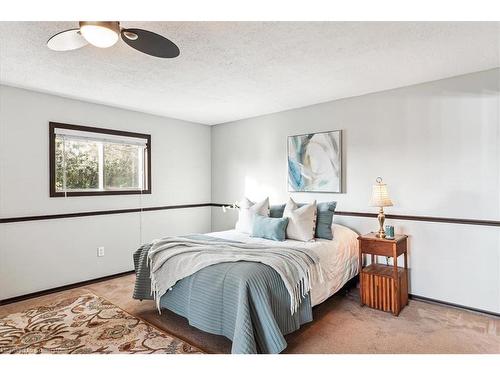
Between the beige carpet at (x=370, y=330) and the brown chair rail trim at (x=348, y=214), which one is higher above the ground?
the brown chair rail trim at (x=348, y=214)

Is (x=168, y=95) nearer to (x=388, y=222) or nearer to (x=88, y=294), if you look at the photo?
(x=88, y=294)

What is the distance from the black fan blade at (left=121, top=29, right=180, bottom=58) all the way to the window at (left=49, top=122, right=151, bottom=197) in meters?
2.37

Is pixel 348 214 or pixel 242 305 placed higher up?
pixel 348 214

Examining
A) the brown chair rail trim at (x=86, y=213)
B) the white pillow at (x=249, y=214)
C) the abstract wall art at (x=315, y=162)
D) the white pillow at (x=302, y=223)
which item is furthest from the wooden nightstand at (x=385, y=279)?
the brown chair rail trim at (x=86, y=213)

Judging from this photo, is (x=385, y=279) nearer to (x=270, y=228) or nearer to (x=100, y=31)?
(x=270, y=228)

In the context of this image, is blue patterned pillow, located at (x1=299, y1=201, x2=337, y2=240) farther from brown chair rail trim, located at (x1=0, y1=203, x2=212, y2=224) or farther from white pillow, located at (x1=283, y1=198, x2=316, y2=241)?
brown chair rail trim, located at (x1=0, y1=203, x2=212, y2=224)

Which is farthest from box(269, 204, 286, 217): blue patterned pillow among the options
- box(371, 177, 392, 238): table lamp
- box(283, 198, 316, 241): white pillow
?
box(371, 177, 392, 238): table lamp

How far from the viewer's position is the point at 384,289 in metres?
2.89

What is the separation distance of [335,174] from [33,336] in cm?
347

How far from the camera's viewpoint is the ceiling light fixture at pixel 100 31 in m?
1.58

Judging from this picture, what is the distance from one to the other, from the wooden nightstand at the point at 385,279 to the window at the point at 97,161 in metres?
3.17

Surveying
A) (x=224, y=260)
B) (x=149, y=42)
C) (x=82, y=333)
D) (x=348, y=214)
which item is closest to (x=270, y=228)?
(x=224, y=260)

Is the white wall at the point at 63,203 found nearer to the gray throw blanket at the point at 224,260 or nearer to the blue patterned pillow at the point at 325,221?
the gray throw blanket at the point at 224,260

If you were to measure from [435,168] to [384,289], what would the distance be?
136cm
